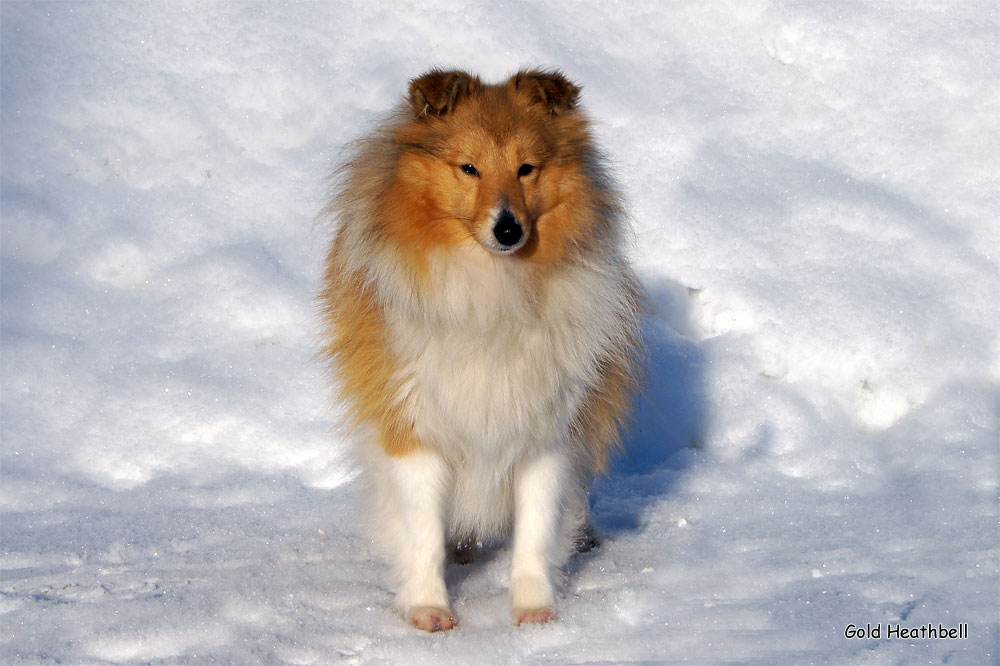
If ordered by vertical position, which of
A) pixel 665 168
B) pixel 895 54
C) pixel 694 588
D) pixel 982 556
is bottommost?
pixel 694 588

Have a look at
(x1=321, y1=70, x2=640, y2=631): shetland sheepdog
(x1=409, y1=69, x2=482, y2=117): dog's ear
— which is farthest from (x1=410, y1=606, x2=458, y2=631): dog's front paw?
(x1=409, y1=69, x2=482, y2=117): dog's ear

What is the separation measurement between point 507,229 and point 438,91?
58 cm

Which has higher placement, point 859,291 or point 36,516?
point 859,291

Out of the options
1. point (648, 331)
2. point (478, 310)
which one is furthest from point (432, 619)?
point (648, 331)

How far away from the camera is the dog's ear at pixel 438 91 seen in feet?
11.5

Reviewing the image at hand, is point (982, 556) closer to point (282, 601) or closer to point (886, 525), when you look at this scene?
point (886, 525)

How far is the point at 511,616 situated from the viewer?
142 inches

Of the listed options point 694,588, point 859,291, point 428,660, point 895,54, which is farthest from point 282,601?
point 895,54

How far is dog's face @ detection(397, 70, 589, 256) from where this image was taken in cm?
334

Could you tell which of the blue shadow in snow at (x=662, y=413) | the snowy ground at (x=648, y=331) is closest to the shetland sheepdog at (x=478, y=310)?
the snowy ground at (x=648, y=331)

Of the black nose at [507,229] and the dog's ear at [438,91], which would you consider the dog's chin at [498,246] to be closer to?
the black nose at [507,229]

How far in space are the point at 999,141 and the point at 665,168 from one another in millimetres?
2020

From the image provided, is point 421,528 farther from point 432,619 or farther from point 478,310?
point 478,310

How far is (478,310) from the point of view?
351 cm
